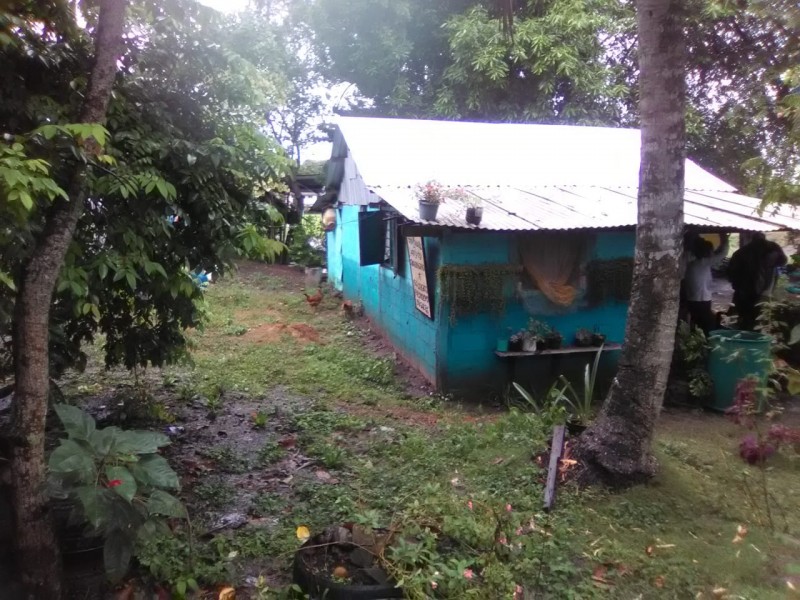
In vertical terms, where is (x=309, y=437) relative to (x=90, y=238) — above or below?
below

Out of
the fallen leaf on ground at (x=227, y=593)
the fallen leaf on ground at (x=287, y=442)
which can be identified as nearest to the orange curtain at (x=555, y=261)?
the fallen leaf on ground at (x=287, y=442)

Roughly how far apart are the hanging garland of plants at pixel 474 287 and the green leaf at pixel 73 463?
4.82 meters

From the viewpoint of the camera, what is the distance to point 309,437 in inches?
231

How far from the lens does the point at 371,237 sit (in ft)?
29.3

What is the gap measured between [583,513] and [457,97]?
1251cm

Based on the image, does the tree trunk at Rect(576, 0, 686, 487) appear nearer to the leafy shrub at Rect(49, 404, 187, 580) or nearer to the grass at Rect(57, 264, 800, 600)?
the grass at Rect(57, 264, 800, 600)

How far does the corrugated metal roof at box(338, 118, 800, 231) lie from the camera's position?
723 cm

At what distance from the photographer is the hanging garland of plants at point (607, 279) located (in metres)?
7.71

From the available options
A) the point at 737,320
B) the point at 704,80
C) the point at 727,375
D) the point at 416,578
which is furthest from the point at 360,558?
the point at 704,80

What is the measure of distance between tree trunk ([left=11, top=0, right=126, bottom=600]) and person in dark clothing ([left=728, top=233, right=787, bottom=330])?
8.07 meters

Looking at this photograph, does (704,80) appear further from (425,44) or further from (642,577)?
(642,577)

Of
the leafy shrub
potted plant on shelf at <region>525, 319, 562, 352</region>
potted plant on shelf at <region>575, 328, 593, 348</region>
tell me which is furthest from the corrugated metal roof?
the leafy shrub

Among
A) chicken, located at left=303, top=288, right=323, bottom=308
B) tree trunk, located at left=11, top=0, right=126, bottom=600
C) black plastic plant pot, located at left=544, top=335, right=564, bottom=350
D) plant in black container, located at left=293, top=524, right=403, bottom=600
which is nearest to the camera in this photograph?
tree trunk, located at left=11, top=0, right=126, bottom=600

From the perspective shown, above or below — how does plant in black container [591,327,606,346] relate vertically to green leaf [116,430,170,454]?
below
